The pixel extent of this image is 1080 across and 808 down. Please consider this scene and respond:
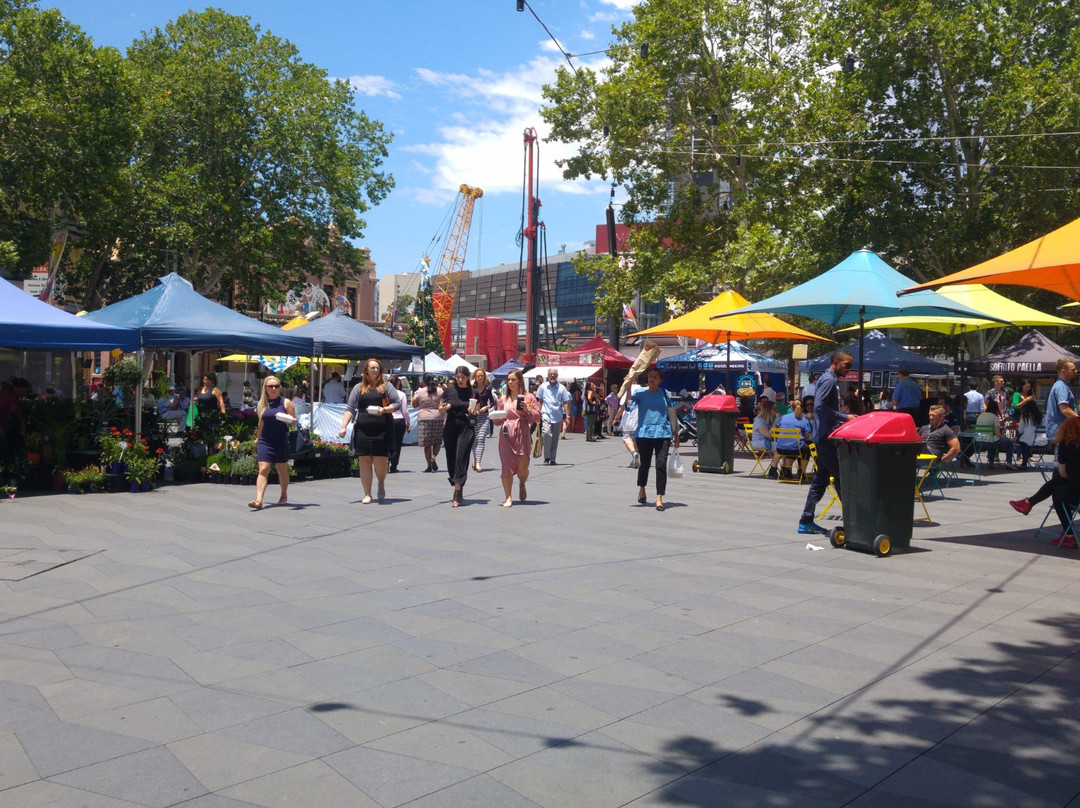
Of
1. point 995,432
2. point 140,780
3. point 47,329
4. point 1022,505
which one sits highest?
point 47,329

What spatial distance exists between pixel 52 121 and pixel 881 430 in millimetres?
25758

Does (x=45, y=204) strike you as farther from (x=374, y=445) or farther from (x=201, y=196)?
(x=374, y=445)

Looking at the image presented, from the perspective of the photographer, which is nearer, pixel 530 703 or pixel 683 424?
pixel 530 703

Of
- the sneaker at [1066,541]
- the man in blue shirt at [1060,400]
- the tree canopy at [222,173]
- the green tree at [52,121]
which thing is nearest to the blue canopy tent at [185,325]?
the man in blue shirt at [1060,400]

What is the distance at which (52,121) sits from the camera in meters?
26.7

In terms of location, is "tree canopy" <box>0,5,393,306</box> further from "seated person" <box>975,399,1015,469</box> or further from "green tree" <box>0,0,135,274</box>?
"seated person" <box>975,399,1015,469</box>

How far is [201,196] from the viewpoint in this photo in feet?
113

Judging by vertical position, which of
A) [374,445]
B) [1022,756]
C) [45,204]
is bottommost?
[1022,756]

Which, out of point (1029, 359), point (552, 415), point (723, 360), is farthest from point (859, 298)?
point (1029, 359)

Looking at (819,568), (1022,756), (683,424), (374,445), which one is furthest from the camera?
(683,424)

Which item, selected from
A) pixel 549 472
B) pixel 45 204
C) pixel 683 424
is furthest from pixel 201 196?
pixel 549 472

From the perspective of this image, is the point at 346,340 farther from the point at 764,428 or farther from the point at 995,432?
the point at 995,432

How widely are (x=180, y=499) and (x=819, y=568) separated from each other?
796 cm

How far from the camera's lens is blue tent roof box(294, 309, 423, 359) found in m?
17.0
